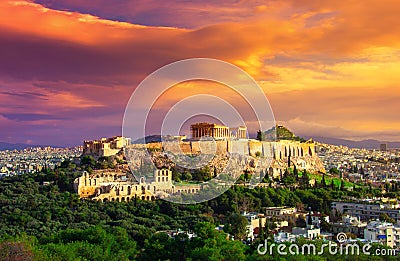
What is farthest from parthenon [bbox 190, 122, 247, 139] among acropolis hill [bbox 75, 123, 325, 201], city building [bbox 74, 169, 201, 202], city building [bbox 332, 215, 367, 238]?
city building [bbox 332, 215, 367, 238]

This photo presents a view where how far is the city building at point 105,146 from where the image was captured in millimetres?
38781

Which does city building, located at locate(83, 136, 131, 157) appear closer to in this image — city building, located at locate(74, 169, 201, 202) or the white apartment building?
city building, located at locate(74, 169, 201, 202)

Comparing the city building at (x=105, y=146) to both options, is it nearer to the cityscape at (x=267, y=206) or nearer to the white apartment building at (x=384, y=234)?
the cityscape at (x=267, y=206)

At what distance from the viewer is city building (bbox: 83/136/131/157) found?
38.8 metres

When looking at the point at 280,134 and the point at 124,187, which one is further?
the point at 280,134

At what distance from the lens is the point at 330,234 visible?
22.5 meters

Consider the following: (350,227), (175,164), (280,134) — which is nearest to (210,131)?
(175,164)

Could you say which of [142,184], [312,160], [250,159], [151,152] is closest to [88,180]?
[142,184]

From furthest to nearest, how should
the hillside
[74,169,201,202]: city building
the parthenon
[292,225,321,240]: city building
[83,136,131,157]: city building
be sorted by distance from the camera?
the hillside < the parthenon < [83,136,131,157]: city building < [74,169,201,202]: city building < [292,225,321,240]: city building

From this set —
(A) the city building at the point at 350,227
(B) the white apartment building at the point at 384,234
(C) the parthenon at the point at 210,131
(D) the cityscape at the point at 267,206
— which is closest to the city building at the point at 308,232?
(D) the cityscape at the point at 267,206

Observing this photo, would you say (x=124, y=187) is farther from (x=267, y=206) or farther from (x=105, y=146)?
(x=105, y=146)

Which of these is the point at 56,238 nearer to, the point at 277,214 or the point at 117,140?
the point at 277,214

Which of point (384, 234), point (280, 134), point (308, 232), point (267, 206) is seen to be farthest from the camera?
point (280, 134)

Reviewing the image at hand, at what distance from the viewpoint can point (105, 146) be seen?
128ft
